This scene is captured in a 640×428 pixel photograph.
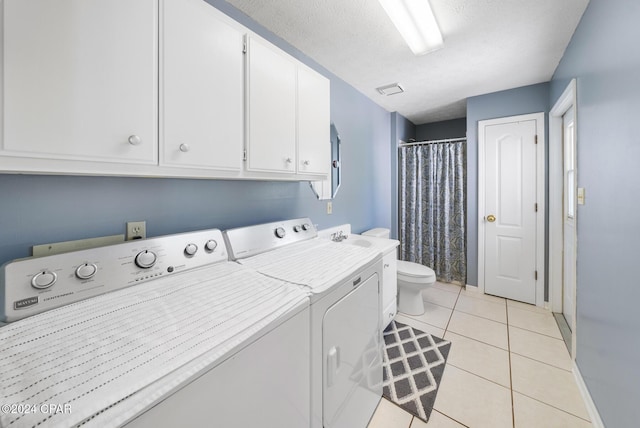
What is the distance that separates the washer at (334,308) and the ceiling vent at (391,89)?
200cm

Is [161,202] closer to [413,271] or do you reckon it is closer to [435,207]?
[413,271]

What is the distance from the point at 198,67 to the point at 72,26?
0.39 m

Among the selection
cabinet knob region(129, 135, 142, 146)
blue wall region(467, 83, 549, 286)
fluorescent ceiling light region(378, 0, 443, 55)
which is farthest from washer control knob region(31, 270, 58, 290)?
blue wall region(467, 83, 549, 286)

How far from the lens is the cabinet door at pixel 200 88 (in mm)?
970

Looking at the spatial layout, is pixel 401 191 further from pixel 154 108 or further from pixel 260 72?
pixel 154 108

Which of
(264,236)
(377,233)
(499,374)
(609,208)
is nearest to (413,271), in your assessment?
(377,233)

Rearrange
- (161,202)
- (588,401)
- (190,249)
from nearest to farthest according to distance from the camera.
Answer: (190,249), (161,202), (588,401)

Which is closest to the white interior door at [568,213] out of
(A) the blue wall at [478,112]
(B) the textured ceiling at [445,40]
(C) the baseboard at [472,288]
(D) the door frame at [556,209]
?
(D) the door frame at [556,209]

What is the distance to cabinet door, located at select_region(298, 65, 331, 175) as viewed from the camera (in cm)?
157

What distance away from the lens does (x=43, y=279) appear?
78cm

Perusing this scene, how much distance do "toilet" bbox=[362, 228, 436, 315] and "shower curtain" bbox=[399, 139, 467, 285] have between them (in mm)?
1001

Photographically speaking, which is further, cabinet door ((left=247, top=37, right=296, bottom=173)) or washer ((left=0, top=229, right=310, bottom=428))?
cabinet door ((left=247, top=37, right=296, bottom=173))

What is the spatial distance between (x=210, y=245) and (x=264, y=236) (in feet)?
1.11

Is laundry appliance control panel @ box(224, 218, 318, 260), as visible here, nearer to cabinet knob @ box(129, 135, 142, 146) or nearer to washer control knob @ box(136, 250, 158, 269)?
washer control knob @ box(136, 250, 158, 269)
